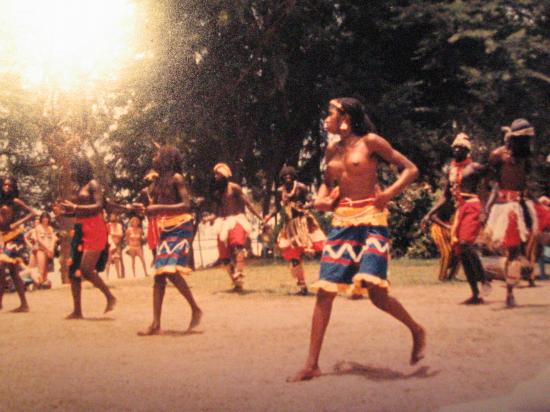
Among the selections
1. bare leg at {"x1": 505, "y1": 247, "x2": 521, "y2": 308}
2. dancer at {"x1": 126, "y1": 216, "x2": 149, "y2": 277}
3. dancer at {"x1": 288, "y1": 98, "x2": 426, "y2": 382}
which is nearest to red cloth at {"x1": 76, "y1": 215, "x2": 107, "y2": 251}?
dancer at {"x1": 288, "y1": 98, "x2": 426, "y2": 382}

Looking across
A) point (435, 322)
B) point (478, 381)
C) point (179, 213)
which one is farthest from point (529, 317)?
point (179, 213)

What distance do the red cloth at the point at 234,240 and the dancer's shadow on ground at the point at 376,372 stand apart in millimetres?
5788

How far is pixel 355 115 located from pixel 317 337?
1.44m

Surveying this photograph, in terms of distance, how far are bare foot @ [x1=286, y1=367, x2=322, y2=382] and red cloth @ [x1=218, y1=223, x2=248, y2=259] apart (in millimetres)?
6170

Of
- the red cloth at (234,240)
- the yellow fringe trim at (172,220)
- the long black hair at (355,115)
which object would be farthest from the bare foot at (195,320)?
the red cloth at (234,240)

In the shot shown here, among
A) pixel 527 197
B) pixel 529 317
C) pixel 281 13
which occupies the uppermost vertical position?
pixel 281 13

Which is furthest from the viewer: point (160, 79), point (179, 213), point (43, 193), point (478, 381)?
point (160, 79)

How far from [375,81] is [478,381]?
14167mm

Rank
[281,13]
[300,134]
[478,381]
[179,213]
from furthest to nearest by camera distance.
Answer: [300,134]
[281,13]
[179,213]
[478,381]

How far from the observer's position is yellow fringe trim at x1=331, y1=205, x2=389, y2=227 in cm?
473

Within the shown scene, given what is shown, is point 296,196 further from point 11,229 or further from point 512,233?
point 11,229

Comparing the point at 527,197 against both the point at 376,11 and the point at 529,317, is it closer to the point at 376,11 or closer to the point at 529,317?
the point at 529,317

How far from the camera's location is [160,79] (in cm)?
1504

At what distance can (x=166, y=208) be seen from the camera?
6711 millimetres
